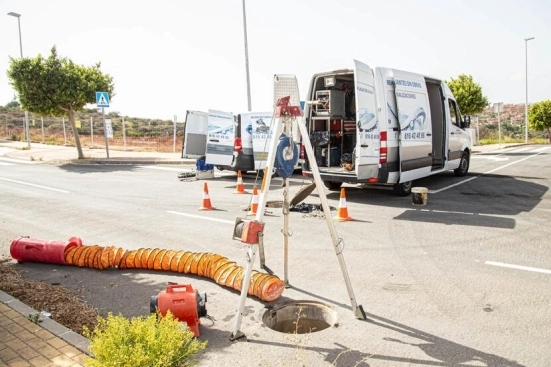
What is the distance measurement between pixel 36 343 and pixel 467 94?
31.2m

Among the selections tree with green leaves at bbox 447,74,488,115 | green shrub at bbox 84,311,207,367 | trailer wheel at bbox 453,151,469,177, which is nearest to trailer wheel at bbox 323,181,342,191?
trailer wheel at bbox 453,151,469,177

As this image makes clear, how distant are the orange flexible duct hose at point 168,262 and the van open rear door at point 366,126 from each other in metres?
4.73

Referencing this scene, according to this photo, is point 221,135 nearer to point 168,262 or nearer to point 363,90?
point 363,90

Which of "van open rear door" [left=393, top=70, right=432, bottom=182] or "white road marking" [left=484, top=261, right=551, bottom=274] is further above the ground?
"van open rear door" [left=393, top=70, right=432, bottom=182]

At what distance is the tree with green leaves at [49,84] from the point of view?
23047 mm

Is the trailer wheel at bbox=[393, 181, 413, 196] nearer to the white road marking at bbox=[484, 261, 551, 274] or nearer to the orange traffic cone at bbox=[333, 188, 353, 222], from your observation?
the orange traffic cone at bbox=[333, 188, 353, 222]

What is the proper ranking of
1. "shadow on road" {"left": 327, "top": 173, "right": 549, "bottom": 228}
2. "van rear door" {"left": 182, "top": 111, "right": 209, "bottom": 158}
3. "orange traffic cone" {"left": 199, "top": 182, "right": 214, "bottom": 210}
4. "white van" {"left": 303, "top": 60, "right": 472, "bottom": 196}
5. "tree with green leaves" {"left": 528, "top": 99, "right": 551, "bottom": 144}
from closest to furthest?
"shadow on road" {"left": 327, "top": 173, "right": 549, "bottom": 228}
"white van" {"left": 303, "top": 60, "right": 472, "bottom": 196}
"orange traffic cone" {"left": 199, "top": 182, "right": 214, "bottom": 210}
"van rear door" {"left": 182, "top": 111, "right": 209, "bottom": 158}
"tree with green leaves" {"left": 528, "top": 99, "right": 551, "bottom": 144}

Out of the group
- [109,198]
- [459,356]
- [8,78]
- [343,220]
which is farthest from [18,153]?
[459,356]

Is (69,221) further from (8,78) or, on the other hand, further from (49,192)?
(8,78)

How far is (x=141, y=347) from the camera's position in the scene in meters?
2.86

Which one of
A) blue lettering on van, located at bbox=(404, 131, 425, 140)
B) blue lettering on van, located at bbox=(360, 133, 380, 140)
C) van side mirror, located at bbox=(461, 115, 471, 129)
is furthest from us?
van side mirror, located at bbox=(461, 115, 471, 129)

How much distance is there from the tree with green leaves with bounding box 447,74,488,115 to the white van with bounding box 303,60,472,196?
64.6ft

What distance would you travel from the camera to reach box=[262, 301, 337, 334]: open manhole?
4617 mm

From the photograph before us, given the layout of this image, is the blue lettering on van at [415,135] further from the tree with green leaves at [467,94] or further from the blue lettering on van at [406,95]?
the tree with green leaves at [467,94]
